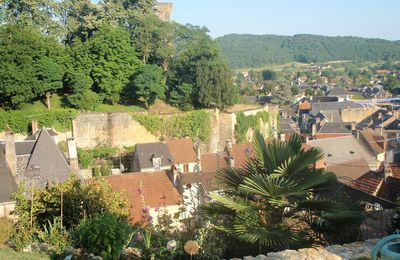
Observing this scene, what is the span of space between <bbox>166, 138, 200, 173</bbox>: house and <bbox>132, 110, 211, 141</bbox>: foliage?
2.74 meters

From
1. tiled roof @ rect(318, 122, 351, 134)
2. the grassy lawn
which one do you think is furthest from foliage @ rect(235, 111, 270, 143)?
the grassy lawn

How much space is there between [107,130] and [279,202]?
2411 centimetres

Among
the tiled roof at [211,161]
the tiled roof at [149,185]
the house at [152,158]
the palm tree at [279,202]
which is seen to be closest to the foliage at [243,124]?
the house at [152,158]

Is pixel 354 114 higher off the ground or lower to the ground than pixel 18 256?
lower

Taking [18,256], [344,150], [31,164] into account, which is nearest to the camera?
[18,256]

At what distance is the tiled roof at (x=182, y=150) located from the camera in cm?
2673

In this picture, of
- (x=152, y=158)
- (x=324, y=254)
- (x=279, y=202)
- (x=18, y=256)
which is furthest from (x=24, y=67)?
(x=324, y=254)

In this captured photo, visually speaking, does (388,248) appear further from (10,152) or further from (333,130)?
(333,130)

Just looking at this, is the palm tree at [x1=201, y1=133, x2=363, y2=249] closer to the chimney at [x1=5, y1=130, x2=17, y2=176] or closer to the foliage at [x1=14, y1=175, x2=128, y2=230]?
the foliage at [x1=14, y1=175, x2=128, y2=230]

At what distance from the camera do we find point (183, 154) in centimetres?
2725

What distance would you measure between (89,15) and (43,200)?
85.6ft

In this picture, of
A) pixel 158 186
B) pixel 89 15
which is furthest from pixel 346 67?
pixel 158 186

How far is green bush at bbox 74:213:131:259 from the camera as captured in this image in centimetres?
552

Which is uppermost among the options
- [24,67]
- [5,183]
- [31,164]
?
[24,67]
